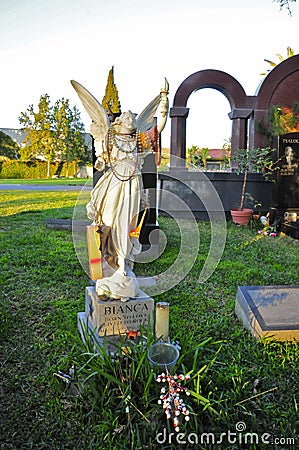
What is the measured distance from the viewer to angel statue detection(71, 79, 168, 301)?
9.88ft

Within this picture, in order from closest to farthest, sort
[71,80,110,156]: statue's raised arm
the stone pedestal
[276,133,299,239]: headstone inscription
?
[71,80,110,156]: statue's raised arm
the stone pedestal
[276,133,299,239]: headstone inscription

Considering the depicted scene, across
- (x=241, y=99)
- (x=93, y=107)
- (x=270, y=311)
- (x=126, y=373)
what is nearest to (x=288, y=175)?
(x=241, y=99)

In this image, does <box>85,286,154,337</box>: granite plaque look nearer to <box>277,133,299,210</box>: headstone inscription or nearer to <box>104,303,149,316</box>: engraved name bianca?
<box>104,303,149,316</box>: engraved name bianca

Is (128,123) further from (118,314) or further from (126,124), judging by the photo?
(118,314)

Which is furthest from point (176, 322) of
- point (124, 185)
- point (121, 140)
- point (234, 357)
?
point (121, 140)

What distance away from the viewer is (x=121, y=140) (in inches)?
119

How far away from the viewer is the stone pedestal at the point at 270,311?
3414 millimetres

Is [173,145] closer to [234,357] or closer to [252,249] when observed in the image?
[252,249]

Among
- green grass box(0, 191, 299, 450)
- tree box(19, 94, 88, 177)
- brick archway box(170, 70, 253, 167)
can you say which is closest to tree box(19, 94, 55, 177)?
tree box(19, 94, 88, 177)

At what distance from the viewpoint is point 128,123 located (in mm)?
2990

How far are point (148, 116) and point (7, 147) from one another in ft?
100

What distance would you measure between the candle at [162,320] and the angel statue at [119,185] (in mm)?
360

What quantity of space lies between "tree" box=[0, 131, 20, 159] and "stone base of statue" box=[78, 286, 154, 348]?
101 ft

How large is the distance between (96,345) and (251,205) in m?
8.15
